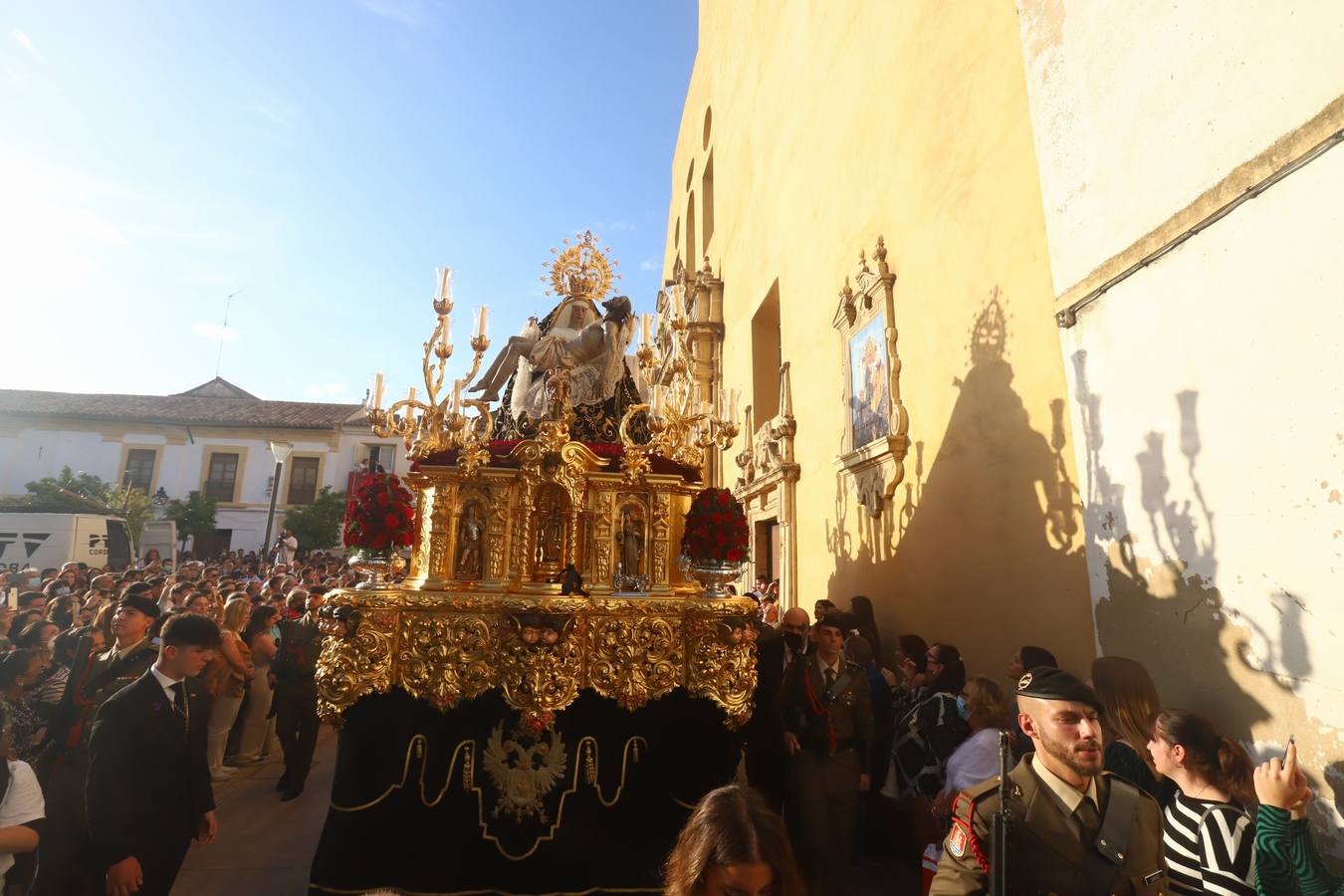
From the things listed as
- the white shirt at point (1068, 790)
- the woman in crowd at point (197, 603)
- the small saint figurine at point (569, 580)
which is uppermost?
the small saint figurine at point (569, 580)

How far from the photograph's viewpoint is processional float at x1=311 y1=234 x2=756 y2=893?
379cm

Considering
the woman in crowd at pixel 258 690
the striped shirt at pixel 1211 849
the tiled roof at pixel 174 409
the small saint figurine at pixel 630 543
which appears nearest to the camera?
the striped shirt at pixel 1211 849

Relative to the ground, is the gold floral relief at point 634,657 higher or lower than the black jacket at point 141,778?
higher

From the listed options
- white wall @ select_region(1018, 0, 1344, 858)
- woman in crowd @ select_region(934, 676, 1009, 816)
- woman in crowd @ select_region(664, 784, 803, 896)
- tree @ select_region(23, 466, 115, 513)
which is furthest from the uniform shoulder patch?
tree @ select_region(23, 466, 115, 513)

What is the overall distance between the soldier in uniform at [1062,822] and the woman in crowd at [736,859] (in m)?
0.61

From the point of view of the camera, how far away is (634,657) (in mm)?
3930

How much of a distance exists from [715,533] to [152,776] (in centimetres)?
315

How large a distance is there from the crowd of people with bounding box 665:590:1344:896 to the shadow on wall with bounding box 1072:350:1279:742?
424mm

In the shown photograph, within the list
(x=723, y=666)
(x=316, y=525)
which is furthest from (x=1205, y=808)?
(x=316, y=525)

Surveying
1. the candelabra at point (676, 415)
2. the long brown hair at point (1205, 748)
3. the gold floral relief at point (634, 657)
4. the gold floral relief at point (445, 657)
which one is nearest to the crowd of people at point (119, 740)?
the gold floral relief at point (445, 657)

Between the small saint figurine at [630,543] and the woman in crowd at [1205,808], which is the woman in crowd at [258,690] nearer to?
the small saint figurine at [630,543]

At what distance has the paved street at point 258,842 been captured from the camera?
Answer: 401 centimetres

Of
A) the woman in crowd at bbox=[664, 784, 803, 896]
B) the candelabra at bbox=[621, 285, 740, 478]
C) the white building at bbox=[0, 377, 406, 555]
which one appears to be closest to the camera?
the woman in crowd at bbox=[664, 784, 803, 896]

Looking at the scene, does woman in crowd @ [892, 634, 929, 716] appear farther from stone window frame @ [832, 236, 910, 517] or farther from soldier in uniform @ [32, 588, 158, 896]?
soldier in uniform @ [32, 588, 158, 896]
